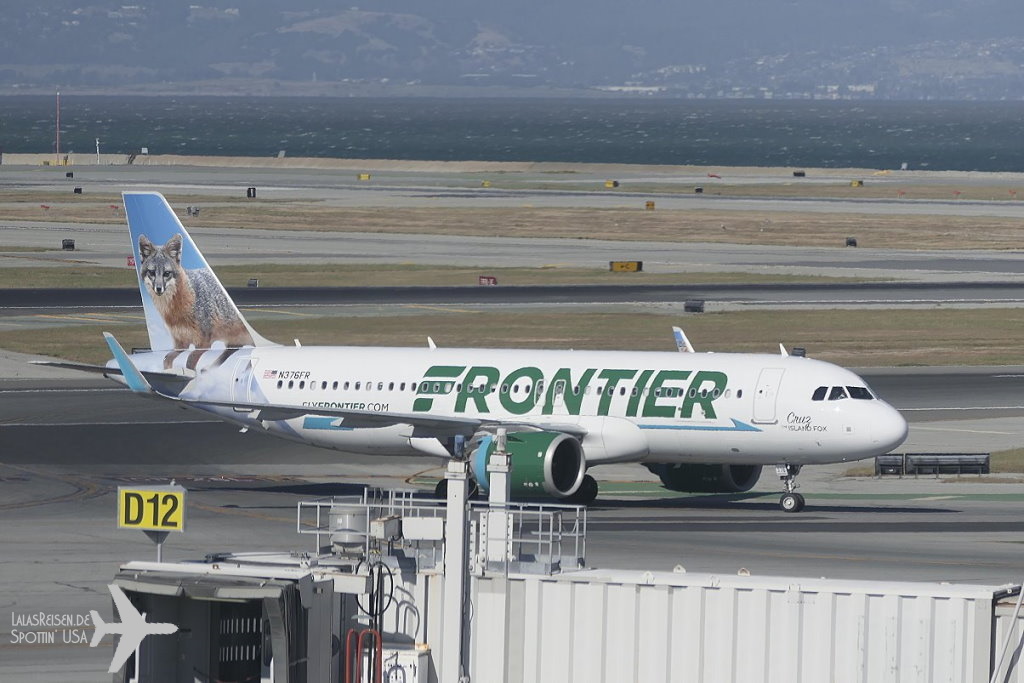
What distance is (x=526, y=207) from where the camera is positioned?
192 metres

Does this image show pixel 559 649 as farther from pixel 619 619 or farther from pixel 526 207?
pixel 526 207

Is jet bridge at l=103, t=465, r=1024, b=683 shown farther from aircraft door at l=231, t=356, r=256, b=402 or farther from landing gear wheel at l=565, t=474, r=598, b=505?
aircraft door at l=231, t=356, r=256, b=402

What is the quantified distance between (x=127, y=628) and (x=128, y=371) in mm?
31862

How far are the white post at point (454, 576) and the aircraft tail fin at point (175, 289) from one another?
117ft

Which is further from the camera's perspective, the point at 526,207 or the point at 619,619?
the point at 526,207

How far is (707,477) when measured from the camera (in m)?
55.8

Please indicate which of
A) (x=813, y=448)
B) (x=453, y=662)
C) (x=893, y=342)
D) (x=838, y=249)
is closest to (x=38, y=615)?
(x=453, y=662)

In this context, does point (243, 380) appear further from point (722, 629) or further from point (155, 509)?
point (722, 629)

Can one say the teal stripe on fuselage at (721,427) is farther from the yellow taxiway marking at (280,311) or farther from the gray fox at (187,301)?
the yellow taxiway marking at (280,311)

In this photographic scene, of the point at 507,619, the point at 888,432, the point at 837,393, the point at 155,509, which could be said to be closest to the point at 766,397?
the point at 837,393

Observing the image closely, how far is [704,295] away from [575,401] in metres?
61.4

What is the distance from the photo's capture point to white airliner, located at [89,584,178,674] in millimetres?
23391

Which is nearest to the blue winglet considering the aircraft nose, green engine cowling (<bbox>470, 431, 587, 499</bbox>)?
green engine cowling (<bbox>470, 431, 587, 499</bbox>)

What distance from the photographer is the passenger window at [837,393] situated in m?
51.5
